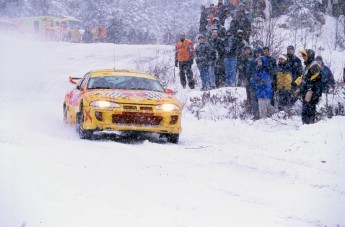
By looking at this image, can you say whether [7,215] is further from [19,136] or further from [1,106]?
[1,106]

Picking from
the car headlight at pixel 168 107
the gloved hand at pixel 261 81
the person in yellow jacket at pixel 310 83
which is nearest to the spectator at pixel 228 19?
the gloved hand at pixel 261 81

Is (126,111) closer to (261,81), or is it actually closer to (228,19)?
(261,81)

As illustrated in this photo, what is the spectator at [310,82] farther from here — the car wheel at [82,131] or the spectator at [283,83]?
the car wheel at [82,131]

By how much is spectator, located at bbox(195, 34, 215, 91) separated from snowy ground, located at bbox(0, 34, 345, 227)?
4.51 meters

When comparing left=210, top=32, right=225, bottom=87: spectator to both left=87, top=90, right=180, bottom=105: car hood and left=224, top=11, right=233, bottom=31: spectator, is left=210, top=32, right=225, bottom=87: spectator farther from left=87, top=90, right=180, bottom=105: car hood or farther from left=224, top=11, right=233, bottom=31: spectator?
left=87, top=90, right=180, bottom=105: car hood

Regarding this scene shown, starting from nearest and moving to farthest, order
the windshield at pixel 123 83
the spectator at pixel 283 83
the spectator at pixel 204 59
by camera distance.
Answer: the windshield at pixel 123 83 < the spectator at pixel 283 83 < the spectator at pixel 204 59

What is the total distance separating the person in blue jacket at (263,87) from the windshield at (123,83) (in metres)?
2.41

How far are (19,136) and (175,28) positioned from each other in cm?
6237

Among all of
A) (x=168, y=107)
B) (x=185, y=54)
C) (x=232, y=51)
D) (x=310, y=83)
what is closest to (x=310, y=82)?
(x=310, y=83)

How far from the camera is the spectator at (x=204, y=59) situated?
51.5ft

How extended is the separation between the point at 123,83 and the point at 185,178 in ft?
14.2

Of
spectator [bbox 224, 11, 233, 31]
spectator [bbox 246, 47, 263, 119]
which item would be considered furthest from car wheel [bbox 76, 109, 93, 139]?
spectator [bbox 224, 11, 233, 31]

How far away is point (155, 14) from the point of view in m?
70.3

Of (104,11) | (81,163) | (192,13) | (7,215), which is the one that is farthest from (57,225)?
(192,13)
